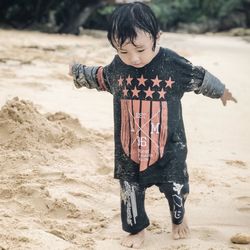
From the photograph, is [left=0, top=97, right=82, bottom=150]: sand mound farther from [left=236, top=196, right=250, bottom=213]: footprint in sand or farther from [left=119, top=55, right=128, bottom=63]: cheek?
[left=119, top=55, right=128, bottom=63]: cheek

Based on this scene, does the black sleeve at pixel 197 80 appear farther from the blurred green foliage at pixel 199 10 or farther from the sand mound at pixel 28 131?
the blurred green foliage at pixel 199 10

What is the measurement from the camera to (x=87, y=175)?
3361 mm

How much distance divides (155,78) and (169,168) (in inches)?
15.6

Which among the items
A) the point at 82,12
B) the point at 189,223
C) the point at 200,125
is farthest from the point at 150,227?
the point at 82,12

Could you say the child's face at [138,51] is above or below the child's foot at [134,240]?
above

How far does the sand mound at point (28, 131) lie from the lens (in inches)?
143

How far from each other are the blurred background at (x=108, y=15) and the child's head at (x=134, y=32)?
47.1 feet

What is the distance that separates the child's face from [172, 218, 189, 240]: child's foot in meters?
0.76

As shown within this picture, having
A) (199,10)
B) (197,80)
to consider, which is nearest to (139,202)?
(197,80)

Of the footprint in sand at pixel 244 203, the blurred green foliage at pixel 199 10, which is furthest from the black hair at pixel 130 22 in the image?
the blurred green foliage at pixel 199 10

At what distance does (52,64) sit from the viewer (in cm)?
753

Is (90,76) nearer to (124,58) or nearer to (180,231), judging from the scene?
(124,58)

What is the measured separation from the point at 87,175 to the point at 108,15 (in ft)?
66.2

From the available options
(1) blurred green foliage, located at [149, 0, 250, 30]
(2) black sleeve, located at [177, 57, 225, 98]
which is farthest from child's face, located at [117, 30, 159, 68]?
(1) blurred green foliage, located at [149, 0, 250, 30]
